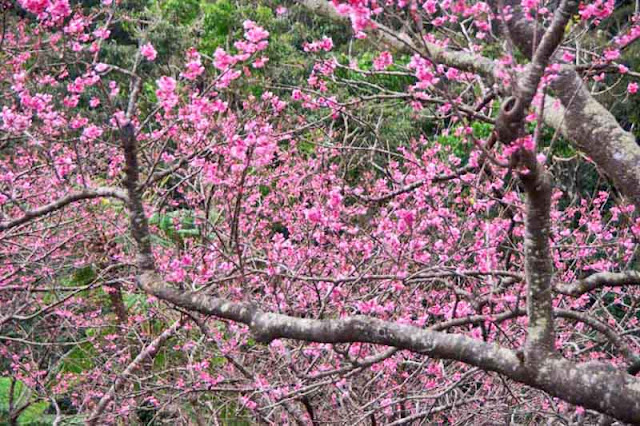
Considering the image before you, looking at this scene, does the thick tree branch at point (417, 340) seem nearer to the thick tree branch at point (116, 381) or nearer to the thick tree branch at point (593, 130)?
the thick tree branch at point (593, 130)

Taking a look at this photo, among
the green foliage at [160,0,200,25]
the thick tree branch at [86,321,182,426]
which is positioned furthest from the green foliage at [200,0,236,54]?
the thick tree branch at [86,321,182,426]

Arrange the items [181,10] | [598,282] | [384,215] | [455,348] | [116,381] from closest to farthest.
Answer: [455,348] < [598,282] < [116,381] < [384,215] < [181,10]

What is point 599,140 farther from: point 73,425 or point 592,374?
point 73,425

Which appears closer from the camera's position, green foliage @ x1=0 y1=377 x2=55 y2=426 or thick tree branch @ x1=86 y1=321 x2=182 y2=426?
thick tree branch @ x1=86 y1=321 x2=182 y2=426

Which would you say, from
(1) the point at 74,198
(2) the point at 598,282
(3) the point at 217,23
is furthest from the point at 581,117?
(3) the point at 217,23

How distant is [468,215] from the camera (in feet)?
19.2

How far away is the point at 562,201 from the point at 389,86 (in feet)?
11.4

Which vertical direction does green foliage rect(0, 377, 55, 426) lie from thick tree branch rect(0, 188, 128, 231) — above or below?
below

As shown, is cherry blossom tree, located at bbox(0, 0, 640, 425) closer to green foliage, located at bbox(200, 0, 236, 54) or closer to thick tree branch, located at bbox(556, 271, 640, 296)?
thick tree branch, located at bbox(556, 271, 640, 296)

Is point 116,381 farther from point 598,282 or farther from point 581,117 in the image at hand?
point 581,117

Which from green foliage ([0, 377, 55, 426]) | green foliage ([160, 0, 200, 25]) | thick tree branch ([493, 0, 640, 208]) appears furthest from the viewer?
green foliage ([160, 0, 200, 25])

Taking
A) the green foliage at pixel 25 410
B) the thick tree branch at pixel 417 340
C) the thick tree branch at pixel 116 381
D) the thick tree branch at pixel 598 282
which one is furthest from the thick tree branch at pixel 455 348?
the green foliage at pixel 25 410

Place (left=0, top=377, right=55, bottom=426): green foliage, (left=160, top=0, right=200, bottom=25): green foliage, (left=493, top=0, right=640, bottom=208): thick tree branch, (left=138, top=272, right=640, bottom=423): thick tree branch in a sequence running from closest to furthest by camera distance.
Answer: (left=138, top=272, right=640, bottom=423): thick tree branch, (left=493, top=0, right=640, bottom=208): thick tree branch, (left=0, top=377, right=55, bottom=426): green foliage, (left=160, top=0, right=200, bottom=25): green foliage

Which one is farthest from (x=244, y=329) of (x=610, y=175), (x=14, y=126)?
(x=610, y=175)
